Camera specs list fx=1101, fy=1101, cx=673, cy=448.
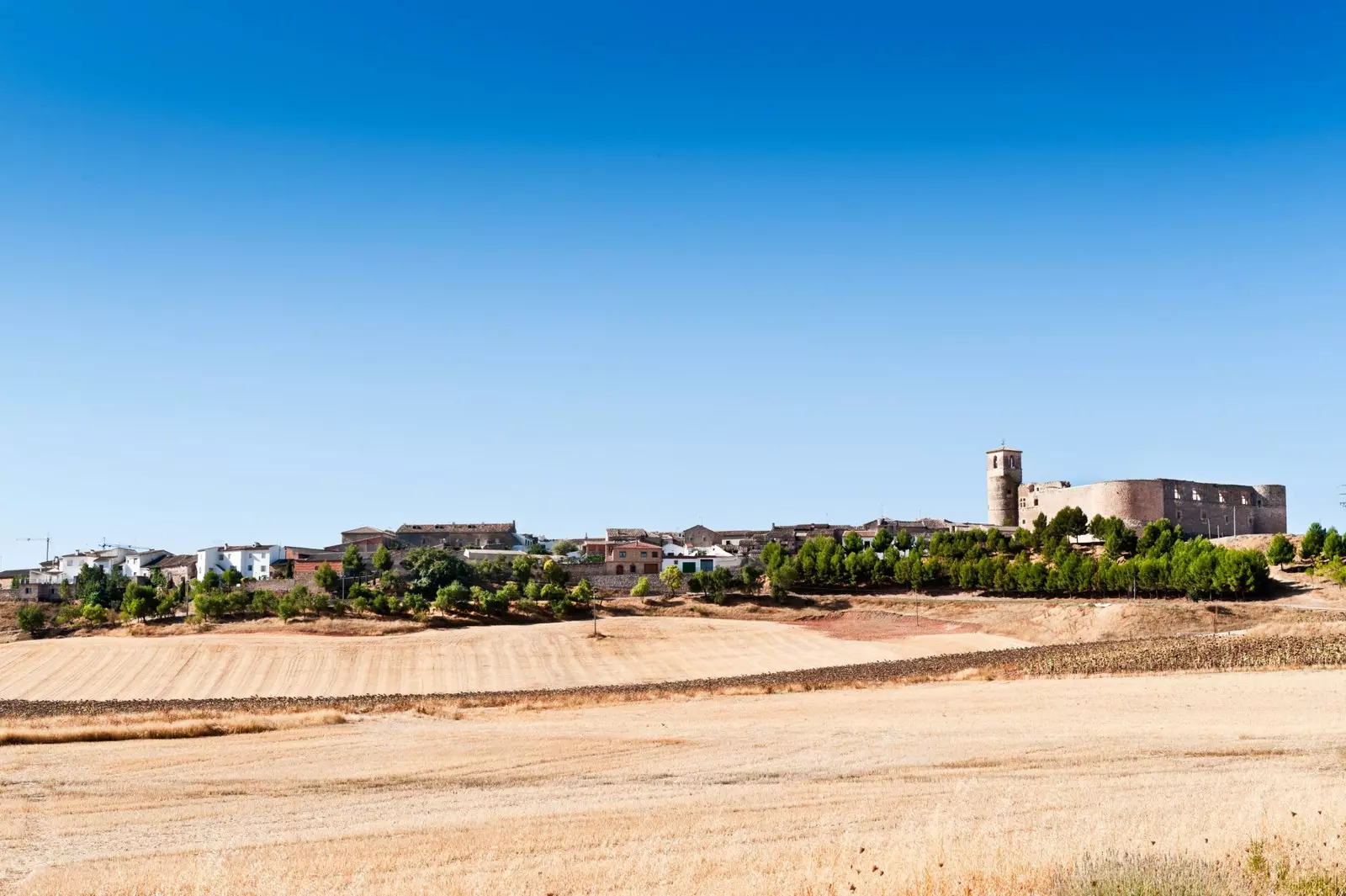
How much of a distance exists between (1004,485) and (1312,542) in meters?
50.6

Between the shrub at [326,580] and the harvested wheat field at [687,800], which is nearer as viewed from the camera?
the harvested wheat field at [687,800]

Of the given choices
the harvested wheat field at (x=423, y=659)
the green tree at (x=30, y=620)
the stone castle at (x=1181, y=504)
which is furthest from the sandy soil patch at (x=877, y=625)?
the green tree at (x=30, y=620)

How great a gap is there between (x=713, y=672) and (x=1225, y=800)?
5056 centimetres

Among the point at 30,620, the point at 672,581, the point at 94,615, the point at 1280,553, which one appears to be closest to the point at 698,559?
the point at 672,581

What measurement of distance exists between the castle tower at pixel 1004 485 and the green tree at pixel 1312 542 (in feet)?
158

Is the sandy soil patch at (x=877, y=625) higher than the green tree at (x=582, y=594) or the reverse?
the reverse

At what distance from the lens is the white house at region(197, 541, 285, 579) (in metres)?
125

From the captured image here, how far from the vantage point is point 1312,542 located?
9188 centimetres

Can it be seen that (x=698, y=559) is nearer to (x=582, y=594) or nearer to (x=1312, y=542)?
(x=582, y=594)

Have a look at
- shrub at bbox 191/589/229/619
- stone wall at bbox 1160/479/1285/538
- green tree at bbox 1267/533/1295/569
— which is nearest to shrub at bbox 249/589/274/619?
shrub at bbox 191/589/229/619

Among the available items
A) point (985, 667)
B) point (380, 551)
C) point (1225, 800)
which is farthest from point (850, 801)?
point (380, 551)

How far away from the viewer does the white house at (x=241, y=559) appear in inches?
4929

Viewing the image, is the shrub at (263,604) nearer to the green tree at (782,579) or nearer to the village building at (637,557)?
the village building at (637,557)

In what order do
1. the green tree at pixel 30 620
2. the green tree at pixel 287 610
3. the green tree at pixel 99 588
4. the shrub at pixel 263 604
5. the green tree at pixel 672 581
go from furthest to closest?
1. the green tree at pixel 672 581
2. the green tree at pixel 99 588
3. the green tree at pixel 30 620
4. the shrub at pixel 263 604
5. the green tree at pixel 287 610
